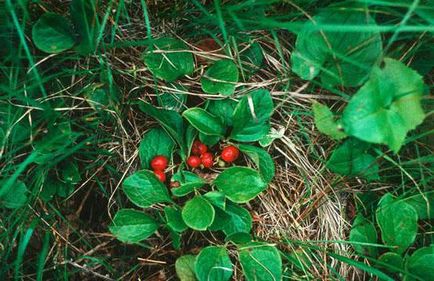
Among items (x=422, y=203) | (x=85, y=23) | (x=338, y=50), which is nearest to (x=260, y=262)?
(x=422, y=203)

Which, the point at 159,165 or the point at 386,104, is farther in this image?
the point at 159,165

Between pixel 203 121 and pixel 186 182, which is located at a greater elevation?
pixel 203 121

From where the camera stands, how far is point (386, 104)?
1561 mm

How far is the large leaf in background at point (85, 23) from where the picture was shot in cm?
160

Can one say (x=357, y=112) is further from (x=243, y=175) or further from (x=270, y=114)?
(x=243, y=175)

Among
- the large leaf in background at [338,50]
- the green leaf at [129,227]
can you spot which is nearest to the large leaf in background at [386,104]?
the large leaf in background at [338,50]

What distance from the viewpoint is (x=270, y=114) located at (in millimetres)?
1720

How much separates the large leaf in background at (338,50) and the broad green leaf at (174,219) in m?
0.60

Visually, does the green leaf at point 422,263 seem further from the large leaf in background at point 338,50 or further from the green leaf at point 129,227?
the green leaf at point 129,227

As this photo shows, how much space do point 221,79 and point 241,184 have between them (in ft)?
1.15

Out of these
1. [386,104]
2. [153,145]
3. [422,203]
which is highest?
[386,104]

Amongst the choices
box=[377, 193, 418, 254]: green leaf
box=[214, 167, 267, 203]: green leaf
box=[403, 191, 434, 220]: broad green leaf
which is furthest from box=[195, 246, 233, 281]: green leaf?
box=[403, 191, 434, 220]: broad green leaf

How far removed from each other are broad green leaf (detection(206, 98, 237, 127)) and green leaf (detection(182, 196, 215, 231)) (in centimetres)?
27

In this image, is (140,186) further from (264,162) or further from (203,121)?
(264,162)
